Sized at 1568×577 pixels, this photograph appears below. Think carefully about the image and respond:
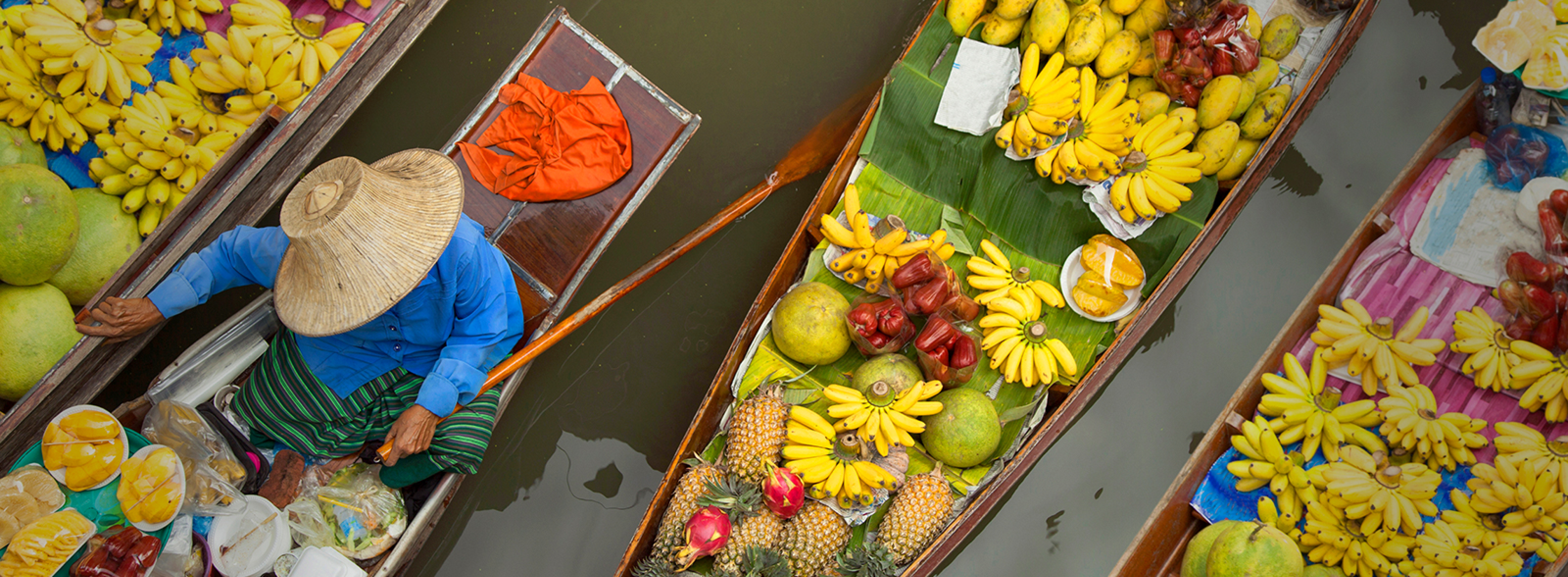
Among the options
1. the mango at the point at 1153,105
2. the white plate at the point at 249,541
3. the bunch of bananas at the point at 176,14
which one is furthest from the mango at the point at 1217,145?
the bunch of bananas at the point at 176,14

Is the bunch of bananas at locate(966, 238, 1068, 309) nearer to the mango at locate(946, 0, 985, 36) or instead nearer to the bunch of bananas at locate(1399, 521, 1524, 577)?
the mango at locate(946, 0, 985, 36)

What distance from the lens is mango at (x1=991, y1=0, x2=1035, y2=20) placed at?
2961mm

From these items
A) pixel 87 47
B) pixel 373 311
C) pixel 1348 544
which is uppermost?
pixel 1348 544

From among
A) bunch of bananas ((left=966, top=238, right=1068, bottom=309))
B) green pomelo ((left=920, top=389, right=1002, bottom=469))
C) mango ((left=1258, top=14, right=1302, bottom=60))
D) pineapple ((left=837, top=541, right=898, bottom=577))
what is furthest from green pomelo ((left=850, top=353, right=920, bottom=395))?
mango ((left=1258, top=14, right=1302, bottom=60))

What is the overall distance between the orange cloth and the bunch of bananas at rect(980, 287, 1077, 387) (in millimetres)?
1564

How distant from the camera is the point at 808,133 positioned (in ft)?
12.0

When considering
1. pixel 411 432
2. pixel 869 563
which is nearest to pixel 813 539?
pixel 869 563

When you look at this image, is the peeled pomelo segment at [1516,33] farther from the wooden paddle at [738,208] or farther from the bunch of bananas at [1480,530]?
the wooden paddle at [738,208]

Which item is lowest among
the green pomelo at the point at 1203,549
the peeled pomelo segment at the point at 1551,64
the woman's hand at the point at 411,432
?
the woman's hand at the point at 411,432

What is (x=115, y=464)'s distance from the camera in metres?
2.22

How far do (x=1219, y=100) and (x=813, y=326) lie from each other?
68.9 inches

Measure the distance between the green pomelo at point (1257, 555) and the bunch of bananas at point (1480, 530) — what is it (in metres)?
0.50

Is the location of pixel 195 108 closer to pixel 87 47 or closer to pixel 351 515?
pixel 87 47

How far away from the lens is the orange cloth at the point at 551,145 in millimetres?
2973
